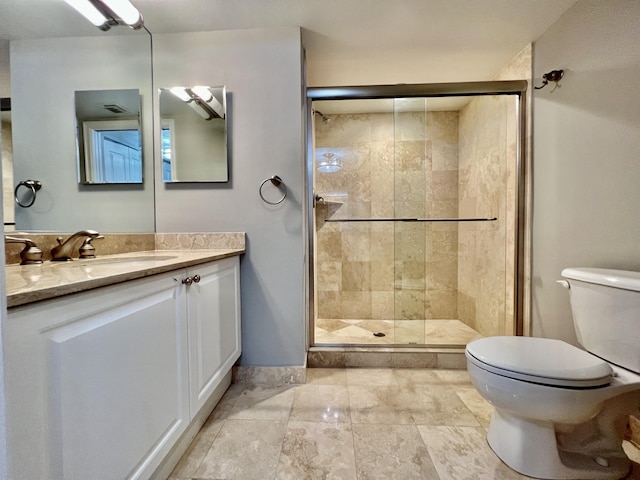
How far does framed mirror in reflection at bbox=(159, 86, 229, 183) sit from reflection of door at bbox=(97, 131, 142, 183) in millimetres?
154

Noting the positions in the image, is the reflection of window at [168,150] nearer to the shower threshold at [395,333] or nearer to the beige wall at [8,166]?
the beige wall at [8,166]

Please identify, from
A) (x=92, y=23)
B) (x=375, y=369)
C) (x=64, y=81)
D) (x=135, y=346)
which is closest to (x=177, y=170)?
(x=64, y=81)

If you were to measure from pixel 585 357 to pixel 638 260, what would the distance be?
0.50 metres

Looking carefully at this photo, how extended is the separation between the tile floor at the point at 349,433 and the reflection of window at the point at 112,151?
1.41 metres

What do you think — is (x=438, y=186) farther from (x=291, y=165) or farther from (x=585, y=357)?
(x=585, y=357)

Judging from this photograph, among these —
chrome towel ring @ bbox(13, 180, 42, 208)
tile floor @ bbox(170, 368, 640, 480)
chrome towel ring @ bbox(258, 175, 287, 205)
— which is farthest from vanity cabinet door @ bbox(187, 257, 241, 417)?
chrome towel ring @ bbox(13, 180, 42, 208)

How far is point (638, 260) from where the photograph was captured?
114 cm

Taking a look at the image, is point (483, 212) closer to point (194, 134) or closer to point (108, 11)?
point (194, 134)

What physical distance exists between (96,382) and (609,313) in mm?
1727

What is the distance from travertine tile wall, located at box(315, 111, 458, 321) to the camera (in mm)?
2514

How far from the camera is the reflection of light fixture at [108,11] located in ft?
4.15

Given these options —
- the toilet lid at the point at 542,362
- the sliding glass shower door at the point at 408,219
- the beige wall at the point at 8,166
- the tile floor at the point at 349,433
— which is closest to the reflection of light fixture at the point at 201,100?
the beige wall at the point at 8,166

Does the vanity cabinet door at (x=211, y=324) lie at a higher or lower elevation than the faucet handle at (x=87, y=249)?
lower

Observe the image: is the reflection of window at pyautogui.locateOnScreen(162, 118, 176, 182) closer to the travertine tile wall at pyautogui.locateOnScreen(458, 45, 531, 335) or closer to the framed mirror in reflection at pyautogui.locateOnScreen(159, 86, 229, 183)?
the framed mirror in reflection at pyautogui.locateOnScreen(159, 86, 229, 183)
